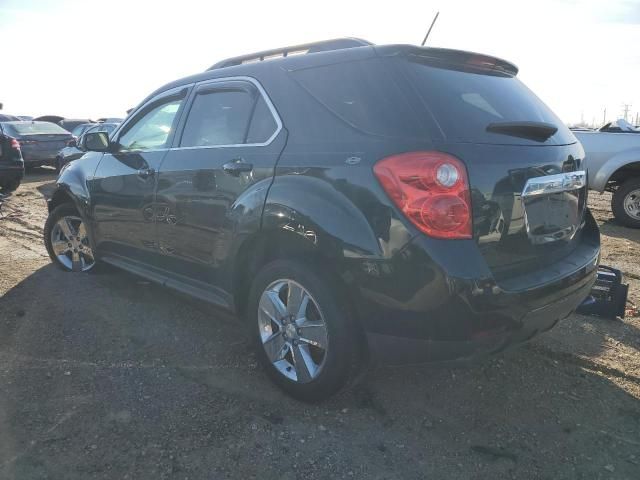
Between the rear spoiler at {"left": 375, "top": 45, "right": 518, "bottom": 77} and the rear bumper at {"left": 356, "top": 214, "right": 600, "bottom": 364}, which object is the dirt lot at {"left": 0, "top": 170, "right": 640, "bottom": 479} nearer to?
the rear bumper at {"left": 356, "top": 214, "right": 600, "bottom": 364}

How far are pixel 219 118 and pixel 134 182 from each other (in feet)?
3.12

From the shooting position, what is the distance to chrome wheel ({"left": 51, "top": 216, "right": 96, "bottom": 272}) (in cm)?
469

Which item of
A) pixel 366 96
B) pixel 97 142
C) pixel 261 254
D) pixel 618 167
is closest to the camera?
pixel 366 96

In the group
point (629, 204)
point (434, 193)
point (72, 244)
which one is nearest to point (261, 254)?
point (434, 193)

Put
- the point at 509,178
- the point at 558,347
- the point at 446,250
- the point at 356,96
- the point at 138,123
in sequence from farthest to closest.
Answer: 1. the point at 138,123
2. the point at 558,347
3. the point at 356,96
4. the point at 509,178
5. the point at 446,250

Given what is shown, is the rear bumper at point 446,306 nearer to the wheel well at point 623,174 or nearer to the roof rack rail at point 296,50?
the roof rack rail at point 296,50

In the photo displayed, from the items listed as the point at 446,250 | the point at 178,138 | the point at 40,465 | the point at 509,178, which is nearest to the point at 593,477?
the point at 446,250

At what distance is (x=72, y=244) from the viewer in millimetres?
4840

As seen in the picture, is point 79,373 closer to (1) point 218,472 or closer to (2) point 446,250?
(1) point 218,472

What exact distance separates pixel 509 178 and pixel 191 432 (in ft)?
6.35

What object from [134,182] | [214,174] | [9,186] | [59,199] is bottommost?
[9,186]

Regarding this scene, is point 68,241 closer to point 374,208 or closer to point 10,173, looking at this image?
point 374,208

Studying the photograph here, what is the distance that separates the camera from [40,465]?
225 cm

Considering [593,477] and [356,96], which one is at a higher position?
[356,96]
